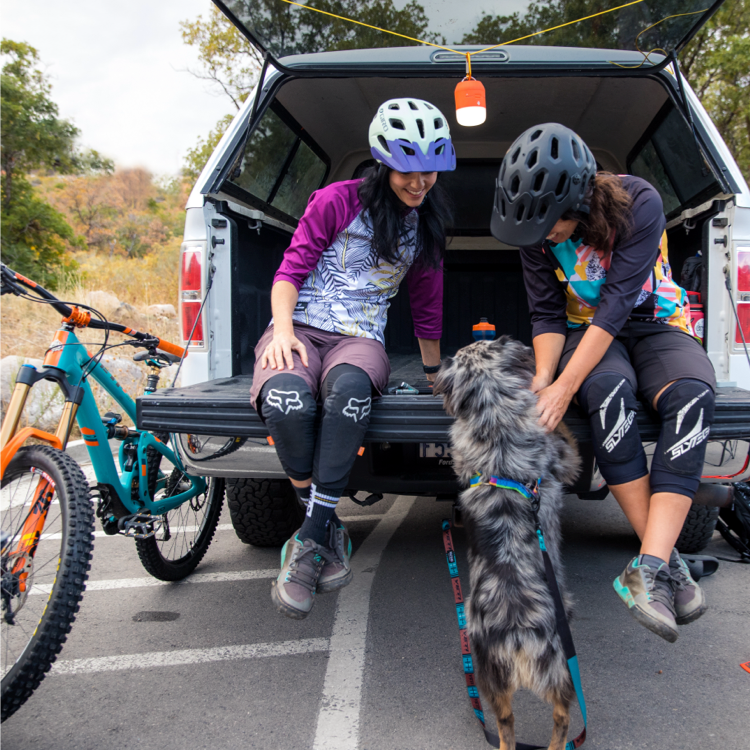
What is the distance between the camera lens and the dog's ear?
229cm

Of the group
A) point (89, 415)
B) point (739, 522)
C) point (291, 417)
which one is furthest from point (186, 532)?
point (739, 522)

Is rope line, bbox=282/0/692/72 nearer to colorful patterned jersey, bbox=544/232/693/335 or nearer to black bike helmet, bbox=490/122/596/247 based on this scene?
black bike helmet, bbox=490/122/596/247

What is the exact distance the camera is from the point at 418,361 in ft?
15.0

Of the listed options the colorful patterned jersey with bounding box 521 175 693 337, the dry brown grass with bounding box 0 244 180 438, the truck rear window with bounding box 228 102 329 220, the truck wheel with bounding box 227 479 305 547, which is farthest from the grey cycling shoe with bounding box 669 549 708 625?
the dry brown grass with bounding box 0 244 180 438

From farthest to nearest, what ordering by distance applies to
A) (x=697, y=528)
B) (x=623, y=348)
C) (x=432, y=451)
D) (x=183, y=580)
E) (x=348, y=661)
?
(x=183, y=580), (x=697, y=528), (x=432, y=451), (x=348, y=661), (x=623, y=348)

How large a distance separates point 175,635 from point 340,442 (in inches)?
57.0

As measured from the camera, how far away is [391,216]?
9.15 feet

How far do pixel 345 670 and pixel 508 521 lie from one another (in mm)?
1105

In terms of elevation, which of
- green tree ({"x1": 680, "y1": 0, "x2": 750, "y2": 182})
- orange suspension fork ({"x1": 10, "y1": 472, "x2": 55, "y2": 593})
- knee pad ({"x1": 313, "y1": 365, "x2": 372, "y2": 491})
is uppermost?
green tree ({"x1": 680, "y1": 0, "x2": 750, "y2": 182})

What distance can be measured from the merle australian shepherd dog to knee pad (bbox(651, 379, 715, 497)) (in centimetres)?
30

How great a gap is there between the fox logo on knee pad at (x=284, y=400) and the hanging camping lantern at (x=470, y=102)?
1722mm

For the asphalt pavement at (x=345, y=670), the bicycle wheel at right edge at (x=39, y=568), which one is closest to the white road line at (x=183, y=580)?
the asphalt pavement at (x=345, y=670)

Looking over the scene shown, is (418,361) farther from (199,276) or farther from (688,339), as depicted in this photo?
(688,339)

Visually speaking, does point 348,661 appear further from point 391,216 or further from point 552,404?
point 391,216
